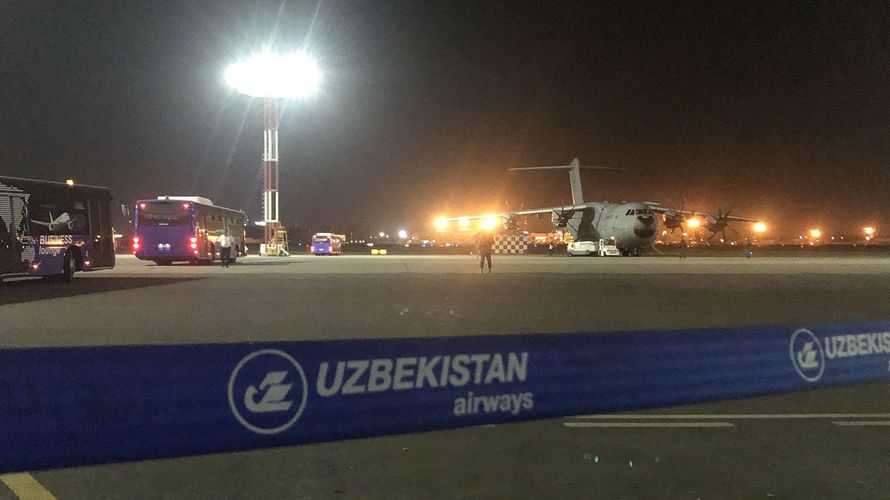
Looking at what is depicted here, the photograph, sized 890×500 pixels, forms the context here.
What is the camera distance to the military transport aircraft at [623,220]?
40.2 meters

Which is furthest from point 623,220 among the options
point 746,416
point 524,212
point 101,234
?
point 746,416

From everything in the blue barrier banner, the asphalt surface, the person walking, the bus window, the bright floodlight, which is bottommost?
the asphalt surface

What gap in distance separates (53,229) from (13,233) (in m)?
1.74

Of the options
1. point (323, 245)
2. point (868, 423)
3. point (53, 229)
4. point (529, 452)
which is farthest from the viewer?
point (323, 245)

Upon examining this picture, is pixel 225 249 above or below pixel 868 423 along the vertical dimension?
above

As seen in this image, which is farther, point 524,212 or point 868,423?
point 524,212

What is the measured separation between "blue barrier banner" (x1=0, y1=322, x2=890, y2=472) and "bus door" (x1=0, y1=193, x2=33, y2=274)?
16.0m

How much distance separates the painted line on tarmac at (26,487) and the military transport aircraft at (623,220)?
3861cm

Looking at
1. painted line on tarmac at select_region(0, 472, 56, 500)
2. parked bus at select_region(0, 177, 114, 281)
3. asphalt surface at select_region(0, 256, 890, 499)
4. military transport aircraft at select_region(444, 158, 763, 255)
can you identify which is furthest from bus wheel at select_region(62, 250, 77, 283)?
military transport aircraft at select_region(444, 158, 763, 255)

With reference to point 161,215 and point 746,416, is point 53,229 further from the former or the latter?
point 746,416

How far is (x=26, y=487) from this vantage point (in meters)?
3.99

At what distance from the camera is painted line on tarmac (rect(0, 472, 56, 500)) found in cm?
384

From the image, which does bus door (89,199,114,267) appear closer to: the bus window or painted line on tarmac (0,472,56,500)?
the bus window

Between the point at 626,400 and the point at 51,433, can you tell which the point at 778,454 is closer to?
the point at 626,400
